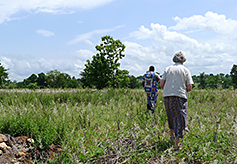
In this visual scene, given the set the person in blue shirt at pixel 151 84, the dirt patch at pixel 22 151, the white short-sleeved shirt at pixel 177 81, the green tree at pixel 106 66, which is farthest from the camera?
the green tree at pixel 106 66

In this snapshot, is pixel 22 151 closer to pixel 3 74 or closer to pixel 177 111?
pixel 177 111

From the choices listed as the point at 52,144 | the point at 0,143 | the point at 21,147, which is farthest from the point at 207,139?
the point at 0,143

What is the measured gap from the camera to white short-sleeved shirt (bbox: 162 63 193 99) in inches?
164

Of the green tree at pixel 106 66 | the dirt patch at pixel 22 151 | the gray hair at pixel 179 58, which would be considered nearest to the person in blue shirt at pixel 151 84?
the gray hair at pixel 179 58

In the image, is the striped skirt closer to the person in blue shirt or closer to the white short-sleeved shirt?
the white short-sleeved shirt

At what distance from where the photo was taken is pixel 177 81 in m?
4.20

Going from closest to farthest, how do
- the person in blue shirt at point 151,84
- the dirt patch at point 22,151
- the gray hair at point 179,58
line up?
the dirt patch at point 22,151
the gray hair at point 179,58
the person in blue shirt at point 151,84

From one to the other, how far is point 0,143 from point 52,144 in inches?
41.1

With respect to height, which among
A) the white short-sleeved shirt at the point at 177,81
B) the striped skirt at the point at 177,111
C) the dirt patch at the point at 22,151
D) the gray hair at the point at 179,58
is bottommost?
the dirt patch at the point at 22,151

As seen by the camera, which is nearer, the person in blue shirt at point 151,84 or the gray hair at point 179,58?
the gray hair at point 179,58

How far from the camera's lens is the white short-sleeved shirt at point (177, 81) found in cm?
417

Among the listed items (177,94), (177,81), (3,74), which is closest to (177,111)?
(177,94)

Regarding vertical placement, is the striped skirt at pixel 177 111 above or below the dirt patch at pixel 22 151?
above

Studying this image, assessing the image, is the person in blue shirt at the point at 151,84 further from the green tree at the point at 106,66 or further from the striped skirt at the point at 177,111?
the green tree at the point at 106,66
